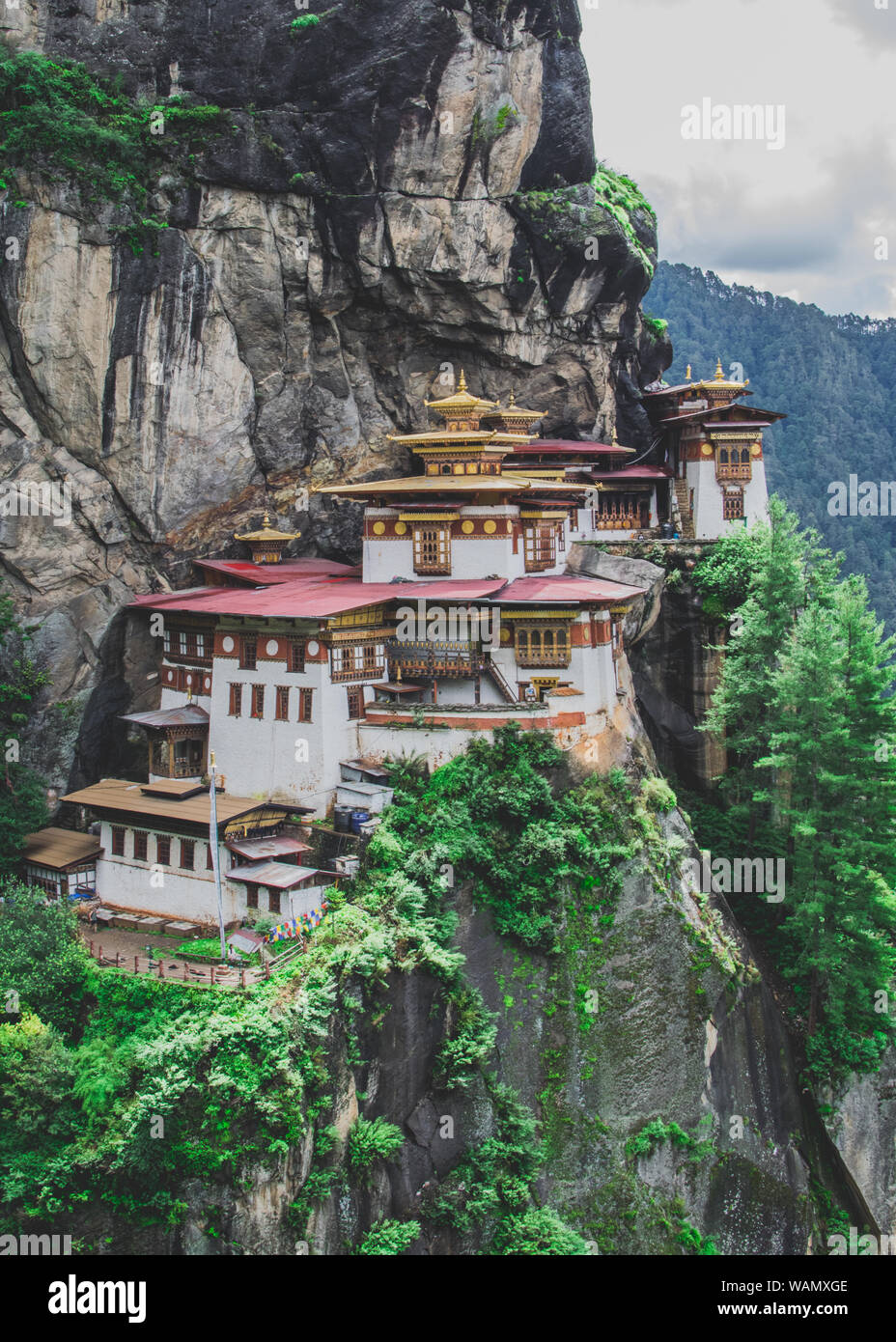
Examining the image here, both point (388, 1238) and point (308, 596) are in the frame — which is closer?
point (388, 1238)

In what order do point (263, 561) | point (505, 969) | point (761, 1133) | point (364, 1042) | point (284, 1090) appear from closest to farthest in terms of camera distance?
1. point (284, 1090)
2. point (364, 1042)
3. point (505, 969)
4. point (761, 1133)
5. point (263, 561)

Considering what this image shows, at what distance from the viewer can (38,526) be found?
36750mm

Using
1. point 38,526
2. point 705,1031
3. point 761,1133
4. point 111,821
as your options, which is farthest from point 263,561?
point 761,1133

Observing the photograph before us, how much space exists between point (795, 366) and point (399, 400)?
62487 millimetres

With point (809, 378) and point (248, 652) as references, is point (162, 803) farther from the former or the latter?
point (809, 378)

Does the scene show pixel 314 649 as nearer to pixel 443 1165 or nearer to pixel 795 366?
pixel 443 1165

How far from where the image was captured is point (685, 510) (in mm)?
48812

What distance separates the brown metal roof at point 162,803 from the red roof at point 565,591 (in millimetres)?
9073

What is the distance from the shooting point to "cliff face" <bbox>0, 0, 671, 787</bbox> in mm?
36969

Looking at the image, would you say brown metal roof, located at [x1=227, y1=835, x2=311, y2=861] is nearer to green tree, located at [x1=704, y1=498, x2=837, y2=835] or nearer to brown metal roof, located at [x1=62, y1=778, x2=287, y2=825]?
brown metal roof, located at [x1=62, y1=778, x2=287, y2=825]

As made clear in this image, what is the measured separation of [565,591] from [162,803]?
12.7 metres
